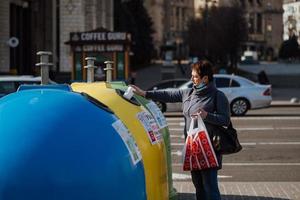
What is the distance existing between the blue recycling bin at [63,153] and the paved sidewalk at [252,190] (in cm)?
420

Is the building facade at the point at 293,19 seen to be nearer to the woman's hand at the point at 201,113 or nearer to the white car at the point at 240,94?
the white car at the point at 240,94

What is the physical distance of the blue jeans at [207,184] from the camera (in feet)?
Result: 21.3

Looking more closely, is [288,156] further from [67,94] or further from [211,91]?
[67,94]

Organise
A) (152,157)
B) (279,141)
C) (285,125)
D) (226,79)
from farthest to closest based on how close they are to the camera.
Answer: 1. (226,79)
2. (285,125)
3. (279,141)
4. (152,157)

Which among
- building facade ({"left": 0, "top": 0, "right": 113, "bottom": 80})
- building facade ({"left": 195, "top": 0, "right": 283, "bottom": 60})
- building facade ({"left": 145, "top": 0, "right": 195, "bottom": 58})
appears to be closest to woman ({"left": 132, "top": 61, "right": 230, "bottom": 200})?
building facade ({"left": 0, "top": 0, "right": 113, "bottom": 80})

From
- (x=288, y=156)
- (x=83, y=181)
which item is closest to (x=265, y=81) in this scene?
(x=288, y=156)

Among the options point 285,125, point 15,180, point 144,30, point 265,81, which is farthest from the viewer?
point 144,30

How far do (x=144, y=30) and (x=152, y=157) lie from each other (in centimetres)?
8551

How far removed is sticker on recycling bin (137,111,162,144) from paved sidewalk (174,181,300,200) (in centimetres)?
322

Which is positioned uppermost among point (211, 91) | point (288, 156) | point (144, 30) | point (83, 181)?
point (144, 30)

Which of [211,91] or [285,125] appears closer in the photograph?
[211,91]

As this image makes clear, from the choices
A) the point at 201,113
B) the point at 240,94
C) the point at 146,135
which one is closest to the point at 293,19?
the point at 240,94

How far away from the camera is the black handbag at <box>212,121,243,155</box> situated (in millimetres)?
6449

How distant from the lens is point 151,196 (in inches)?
189
